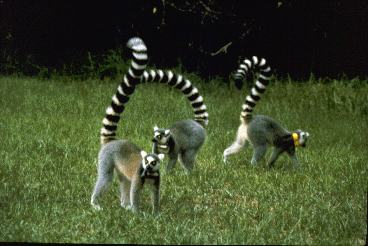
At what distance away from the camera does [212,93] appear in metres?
6.62

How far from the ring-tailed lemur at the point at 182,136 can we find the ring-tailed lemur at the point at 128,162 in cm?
44

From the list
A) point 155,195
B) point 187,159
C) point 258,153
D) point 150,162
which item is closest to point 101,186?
point 155,195

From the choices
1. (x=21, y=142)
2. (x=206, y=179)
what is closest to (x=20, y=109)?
(x=21, y=142)

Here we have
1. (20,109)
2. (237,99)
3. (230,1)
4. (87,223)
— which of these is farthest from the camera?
(230,1)

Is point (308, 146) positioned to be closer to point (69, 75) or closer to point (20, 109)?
point (20, 109)

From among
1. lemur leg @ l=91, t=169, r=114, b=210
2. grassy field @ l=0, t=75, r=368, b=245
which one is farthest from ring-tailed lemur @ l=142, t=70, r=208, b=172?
lemur leg @ l=91, t=169, r=114, b=210

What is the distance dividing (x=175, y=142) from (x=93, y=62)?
3.71m

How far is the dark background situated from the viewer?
4.33 metres

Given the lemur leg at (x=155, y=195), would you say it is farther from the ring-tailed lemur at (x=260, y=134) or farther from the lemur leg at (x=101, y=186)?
the ring-tailed lemur at (x=260, y=134)

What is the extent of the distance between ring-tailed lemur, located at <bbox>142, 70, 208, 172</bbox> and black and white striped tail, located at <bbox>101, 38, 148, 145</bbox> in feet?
1.36

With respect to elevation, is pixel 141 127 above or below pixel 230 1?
below

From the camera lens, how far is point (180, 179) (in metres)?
3.41

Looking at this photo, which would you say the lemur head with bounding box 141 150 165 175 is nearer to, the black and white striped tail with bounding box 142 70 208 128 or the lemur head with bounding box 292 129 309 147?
the black and white striped tail with bounding box 142 70 208 128

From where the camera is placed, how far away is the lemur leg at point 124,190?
9.39 feet
